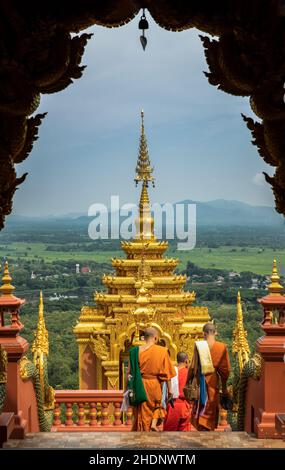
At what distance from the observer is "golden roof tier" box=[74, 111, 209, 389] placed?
1836 centimetres

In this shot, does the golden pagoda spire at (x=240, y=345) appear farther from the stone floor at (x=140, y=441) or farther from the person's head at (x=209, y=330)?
the stone floor at (x=140, y=441)

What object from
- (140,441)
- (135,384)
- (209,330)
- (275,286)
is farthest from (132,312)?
(140,441)

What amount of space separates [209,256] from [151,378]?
206ft

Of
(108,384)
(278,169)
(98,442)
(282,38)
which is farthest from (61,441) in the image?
(108,384)

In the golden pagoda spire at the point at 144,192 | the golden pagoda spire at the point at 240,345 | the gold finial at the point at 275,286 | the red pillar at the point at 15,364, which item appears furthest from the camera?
the golden pagoda spire at the point at 144,192

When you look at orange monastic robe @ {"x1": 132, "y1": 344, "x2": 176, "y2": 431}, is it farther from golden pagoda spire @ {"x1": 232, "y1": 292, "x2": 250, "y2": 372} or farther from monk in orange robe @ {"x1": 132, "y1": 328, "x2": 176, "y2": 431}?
golden pagoda spire @ {"x1": 232, "y1": 292, "x2": 250, "y2": 372}

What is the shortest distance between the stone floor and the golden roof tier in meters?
11.2

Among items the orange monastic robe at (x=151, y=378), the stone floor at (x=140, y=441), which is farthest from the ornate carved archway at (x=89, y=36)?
the orange monastic robe at (x=151, y=378)

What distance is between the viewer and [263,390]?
7250 mm

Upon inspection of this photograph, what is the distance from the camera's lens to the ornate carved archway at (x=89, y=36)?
468cm

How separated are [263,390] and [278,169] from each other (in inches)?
120

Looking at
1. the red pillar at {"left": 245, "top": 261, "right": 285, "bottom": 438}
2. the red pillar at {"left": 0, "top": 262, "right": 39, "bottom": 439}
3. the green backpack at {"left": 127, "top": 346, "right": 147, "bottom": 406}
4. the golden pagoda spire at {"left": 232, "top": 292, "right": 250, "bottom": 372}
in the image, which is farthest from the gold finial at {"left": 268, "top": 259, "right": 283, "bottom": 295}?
the golden pagoda spire at {"left": 232, "top": 292, "right": 250, "bottom": 372}

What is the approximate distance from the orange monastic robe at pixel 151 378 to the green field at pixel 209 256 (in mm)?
46897

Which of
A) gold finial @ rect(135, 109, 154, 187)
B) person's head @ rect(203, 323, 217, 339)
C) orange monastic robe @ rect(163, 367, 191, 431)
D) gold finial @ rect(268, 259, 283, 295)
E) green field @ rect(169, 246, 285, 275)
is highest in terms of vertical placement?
gold finial @ rect(135, 109, 154, 187)
